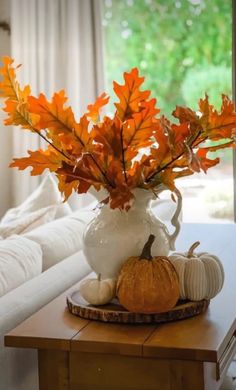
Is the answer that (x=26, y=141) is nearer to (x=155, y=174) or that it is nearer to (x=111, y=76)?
(x=111, y=76)

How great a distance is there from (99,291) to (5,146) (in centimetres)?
367

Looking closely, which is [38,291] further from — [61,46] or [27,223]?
[61,46]

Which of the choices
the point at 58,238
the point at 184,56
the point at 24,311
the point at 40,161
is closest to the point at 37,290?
the point at 24,311

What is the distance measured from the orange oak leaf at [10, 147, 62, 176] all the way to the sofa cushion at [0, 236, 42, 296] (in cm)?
36

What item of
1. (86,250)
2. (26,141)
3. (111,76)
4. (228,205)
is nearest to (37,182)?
(26,141)

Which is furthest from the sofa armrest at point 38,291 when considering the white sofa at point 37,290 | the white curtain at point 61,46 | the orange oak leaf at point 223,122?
the white curtain at point 61,46

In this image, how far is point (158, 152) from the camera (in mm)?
1889

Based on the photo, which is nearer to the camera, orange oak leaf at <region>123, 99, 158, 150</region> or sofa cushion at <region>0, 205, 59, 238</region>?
orange oak leaf at <region>123, 99, 158, 150</region>

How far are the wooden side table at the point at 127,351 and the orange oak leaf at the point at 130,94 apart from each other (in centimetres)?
54

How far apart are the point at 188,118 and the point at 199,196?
379 centimetres

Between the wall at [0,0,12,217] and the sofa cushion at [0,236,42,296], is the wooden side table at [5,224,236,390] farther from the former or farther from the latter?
the wall at [0,0,12,217]

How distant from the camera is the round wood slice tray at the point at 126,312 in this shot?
6.03 feet

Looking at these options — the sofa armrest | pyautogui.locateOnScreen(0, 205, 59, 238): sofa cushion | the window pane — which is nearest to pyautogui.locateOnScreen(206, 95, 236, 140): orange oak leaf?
the sofa armrest

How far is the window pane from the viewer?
17.9ft
